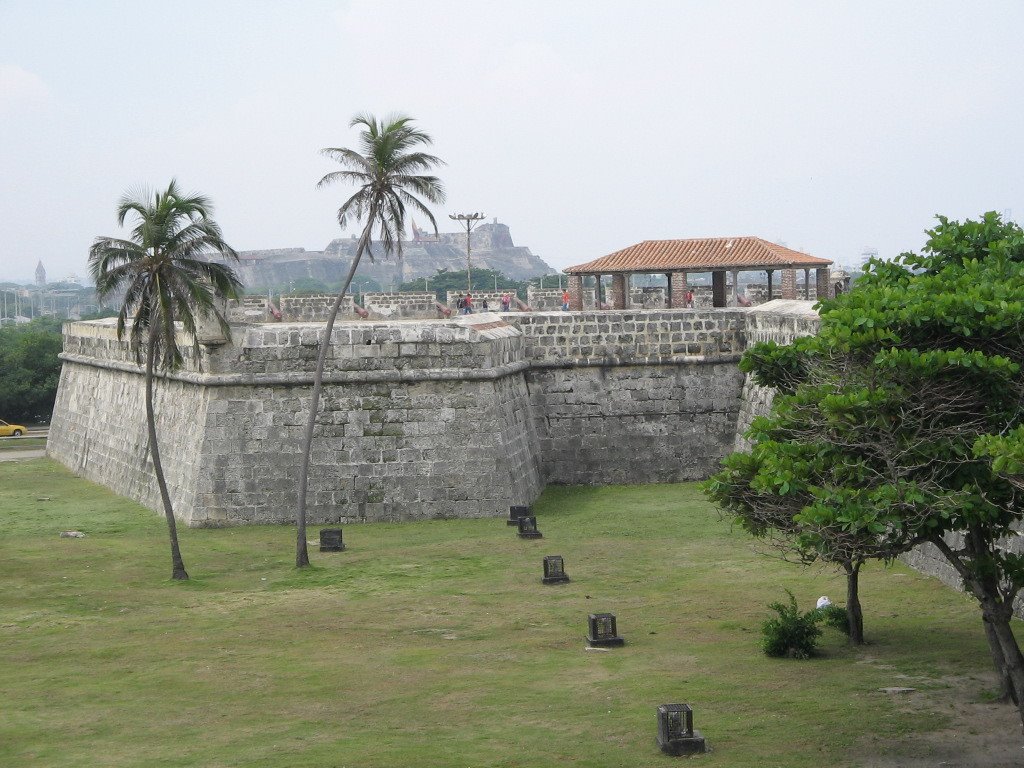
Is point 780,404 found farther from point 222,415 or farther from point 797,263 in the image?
point 797,263

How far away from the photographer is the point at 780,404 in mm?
10812

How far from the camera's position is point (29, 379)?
4288 cm

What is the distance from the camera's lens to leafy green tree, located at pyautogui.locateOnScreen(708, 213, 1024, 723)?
9.59 m

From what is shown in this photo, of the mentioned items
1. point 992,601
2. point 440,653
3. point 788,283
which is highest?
point 788,283

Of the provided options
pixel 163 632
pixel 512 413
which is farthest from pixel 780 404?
pixel 512 413

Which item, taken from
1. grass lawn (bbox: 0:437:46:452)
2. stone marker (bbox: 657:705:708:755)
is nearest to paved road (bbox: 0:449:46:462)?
grass lawn (bbox: 0:437:46:452)

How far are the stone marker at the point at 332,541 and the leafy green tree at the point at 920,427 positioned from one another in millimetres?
Answer: 10065

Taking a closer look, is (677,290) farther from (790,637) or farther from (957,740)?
(957,740)

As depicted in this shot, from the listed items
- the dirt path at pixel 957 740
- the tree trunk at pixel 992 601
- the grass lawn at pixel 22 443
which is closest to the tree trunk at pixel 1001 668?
the dirt path at pixel 957 740

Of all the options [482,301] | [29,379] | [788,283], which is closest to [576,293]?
[788,283]

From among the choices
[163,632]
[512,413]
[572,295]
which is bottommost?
[163,632]

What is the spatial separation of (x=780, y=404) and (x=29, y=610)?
9657mm

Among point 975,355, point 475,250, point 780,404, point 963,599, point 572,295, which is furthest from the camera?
point 475,250

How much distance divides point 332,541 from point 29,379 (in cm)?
2681
